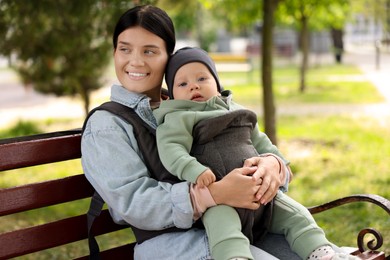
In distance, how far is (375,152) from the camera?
29.4ft

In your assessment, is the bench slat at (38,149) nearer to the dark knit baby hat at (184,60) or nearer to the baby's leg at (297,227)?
the dark knit baby hat at (184,60)

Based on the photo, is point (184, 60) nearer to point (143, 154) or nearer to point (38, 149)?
point (143, 154)

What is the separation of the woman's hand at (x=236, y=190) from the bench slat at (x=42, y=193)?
2.39 ft

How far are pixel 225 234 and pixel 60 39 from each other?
7.51 m

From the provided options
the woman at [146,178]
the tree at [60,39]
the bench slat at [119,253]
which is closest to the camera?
the woman at [146,178]

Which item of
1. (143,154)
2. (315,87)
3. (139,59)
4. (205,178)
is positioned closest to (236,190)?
(205,178)

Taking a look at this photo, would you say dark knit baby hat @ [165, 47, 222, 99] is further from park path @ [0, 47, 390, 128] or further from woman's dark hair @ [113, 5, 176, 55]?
park path @ [0, 47, 390, 128]

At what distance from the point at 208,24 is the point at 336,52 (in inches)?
497

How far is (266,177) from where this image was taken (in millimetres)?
2766

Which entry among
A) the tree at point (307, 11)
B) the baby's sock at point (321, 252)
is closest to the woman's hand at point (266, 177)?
the baby's sock at point (321, 252)

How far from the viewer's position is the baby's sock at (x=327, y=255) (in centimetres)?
271

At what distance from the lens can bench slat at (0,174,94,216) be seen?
2.87 meters

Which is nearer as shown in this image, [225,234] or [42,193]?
[225,234]

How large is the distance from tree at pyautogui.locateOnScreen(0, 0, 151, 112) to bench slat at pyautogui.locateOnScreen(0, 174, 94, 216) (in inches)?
150
